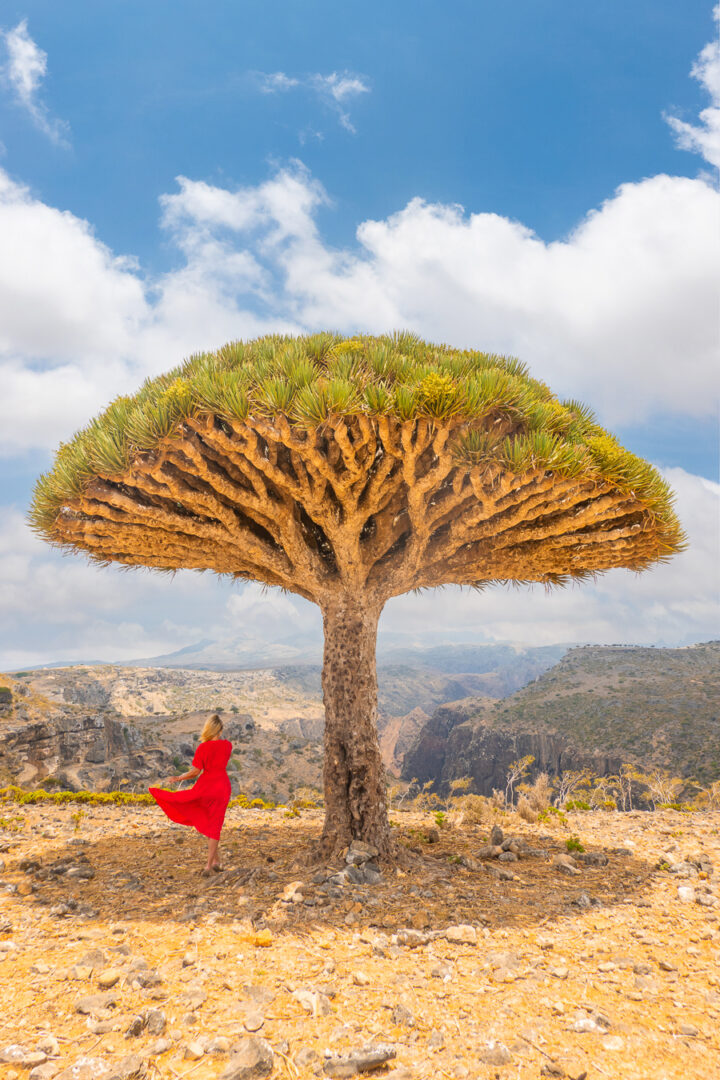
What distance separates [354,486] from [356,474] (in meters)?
0.43

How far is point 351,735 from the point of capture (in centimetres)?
696

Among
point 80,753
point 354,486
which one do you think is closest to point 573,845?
point 354,486

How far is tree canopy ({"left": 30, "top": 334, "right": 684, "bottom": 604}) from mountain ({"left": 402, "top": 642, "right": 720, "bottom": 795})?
36.7 m

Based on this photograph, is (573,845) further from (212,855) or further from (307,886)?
(212,855)

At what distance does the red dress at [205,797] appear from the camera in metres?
6.44

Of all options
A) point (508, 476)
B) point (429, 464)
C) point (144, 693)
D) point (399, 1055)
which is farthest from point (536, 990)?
point (144, 693)

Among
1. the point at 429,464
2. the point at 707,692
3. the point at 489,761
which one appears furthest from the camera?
the point at 489,761

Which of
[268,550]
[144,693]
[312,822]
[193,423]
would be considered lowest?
[144,693]

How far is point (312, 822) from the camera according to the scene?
9594 millimetres

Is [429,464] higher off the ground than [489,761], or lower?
higher

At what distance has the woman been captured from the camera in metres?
6.42

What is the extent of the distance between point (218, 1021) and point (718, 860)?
264 inches

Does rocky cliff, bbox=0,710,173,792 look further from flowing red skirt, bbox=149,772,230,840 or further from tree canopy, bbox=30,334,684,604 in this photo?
tree canopy, bbox=30,334,684,604

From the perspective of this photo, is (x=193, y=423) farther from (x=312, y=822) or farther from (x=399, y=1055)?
(x=312, y=822)
